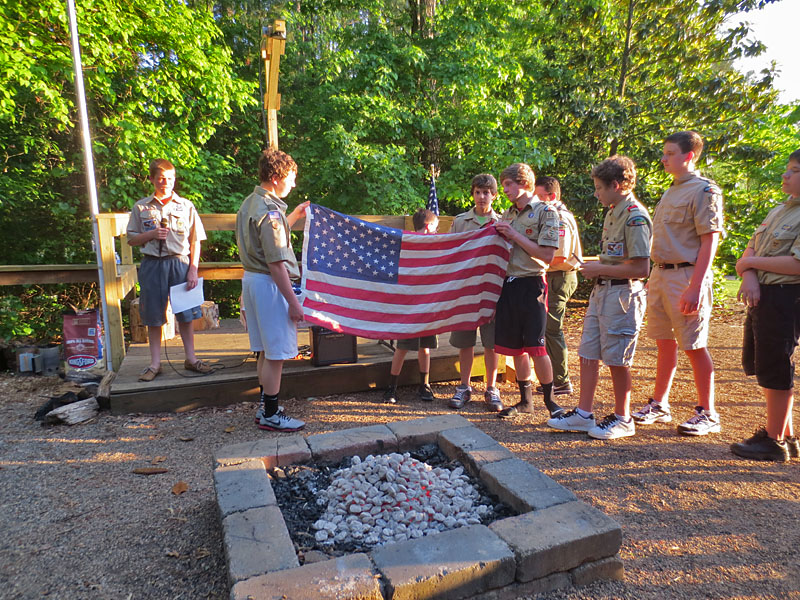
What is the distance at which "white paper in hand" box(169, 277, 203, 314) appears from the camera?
13.8ft

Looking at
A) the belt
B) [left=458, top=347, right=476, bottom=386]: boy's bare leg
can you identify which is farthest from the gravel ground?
the belt

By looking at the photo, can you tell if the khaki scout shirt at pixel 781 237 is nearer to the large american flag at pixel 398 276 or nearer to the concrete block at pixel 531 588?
the large american flag at pixel 398 276

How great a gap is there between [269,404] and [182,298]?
52.0 inches

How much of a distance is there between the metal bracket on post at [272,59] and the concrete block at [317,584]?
4.57 metres

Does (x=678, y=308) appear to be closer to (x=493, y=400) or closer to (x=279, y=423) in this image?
(x=493, y=400)

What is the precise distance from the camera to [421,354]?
4496 millimetres

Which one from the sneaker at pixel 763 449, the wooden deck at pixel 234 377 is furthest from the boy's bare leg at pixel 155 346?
the sneaker at pixel 763 449

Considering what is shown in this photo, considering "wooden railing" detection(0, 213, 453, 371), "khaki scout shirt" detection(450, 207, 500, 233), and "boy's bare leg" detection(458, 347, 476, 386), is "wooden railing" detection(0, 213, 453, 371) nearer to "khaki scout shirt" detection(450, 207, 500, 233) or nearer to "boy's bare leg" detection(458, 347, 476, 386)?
"khaki scout shirt" detection(450, 207, 500, 233)

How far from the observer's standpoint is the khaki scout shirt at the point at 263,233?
3281 millimetres

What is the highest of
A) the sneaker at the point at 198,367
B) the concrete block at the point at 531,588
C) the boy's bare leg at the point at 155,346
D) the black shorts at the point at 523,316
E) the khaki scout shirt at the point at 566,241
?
the khaki scout shirt at the point at 566,241

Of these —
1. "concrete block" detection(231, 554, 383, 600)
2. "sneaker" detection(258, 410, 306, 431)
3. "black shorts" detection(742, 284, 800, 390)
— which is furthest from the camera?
"sneaker" detection(258, 410, 306, 431)

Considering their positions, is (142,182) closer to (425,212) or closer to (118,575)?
(425,212)

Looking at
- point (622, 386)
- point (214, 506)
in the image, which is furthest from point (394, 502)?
point (622, 386)

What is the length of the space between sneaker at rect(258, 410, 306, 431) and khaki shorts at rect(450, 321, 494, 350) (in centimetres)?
150
